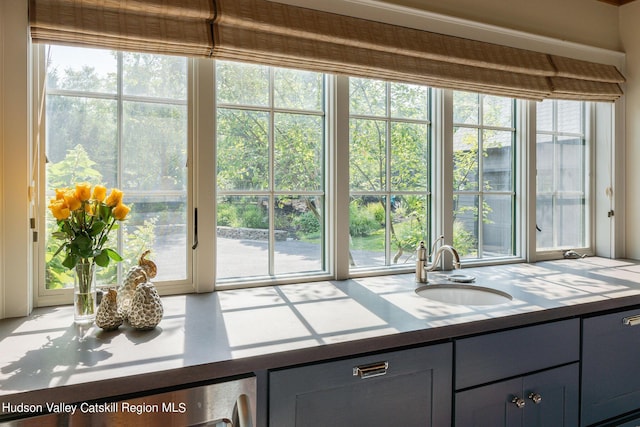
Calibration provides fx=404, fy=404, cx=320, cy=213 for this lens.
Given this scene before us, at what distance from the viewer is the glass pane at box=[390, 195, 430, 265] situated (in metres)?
2.20

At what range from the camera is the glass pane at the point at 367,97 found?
6.79 ft

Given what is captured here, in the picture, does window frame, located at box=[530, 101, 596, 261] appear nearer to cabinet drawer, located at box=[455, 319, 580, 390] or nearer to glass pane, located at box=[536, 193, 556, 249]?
glass pane, located at box=[536, 193, 556, 249]

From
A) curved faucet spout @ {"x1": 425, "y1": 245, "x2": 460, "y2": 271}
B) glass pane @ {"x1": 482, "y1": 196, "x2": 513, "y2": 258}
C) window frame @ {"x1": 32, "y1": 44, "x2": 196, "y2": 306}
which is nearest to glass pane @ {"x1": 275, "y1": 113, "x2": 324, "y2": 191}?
window frame @ {"x1": 32, "y1": 44, "x2": 196, "y2": 306}

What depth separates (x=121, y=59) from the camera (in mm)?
1619

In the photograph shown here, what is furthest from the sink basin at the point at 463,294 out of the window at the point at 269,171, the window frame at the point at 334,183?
the window at the point at 269,171

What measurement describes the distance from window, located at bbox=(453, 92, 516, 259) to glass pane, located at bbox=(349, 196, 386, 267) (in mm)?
483

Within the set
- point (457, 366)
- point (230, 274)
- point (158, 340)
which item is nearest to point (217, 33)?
point (230, 274)

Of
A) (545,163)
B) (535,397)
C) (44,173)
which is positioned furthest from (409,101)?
(44,173)

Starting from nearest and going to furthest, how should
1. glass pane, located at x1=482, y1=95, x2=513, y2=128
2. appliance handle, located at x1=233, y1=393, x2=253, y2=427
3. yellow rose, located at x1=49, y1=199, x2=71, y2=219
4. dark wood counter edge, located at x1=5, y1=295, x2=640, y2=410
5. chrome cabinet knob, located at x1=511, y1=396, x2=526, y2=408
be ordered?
dark wood counter edge, located at x1=5, y1=295, x2=640, y2=410 < appliance handle, located at x1=233, y1=393, x2=253, y2=427 < yellow rose, located at x1=49, y1=199, x2=71, y2=219 < chrome cabinet knob, located at x1=511, y1=396, x2=526, y2=408 < glass pane, located at x1=482, y1=95, x2=513, y2=128

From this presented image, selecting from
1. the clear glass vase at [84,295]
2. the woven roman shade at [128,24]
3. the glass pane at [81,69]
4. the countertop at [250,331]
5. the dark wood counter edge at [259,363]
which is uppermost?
the woven roman shade at [128,24]

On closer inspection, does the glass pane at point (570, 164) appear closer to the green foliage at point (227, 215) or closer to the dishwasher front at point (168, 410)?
the green foliage at point (227, 215)

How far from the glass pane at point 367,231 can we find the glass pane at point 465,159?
0.53 meters

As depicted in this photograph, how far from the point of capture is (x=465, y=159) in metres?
2.38

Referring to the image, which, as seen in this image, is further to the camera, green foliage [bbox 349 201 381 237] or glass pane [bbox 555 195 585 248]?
glass pane [bbox 555 195 585 248]
